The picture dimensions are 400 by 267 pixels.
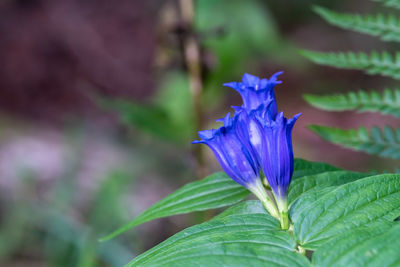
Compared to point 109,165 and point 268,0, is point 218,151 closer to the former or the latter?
point 109,165

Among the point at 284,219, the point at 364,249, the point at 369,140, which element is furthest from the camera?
the point at 369,140

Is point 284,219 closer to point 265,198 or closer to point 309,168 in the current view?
point 265,198

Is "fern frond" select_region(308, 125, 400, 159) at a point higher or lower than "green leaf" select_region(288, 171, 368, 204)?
higher

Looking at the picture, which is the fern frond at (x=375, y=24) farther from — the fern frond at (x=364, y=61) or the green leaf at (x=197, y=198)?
the green leaf at (x=197, y=198)

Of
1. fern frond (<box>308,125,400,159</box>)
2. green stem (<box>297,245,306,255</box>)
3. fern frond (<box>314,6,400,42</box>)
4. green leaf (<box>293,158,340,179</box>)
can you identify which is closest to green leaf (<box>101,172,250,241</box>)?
green leaf (<box>293,158,340,179</box>)

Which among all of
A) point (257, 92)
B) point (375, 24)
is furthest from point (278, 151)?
point (375, 24)

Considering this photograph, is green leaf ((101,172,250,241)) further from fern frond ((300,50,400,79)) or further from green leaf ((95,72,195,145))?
green leaf ((95,72,195,145))
